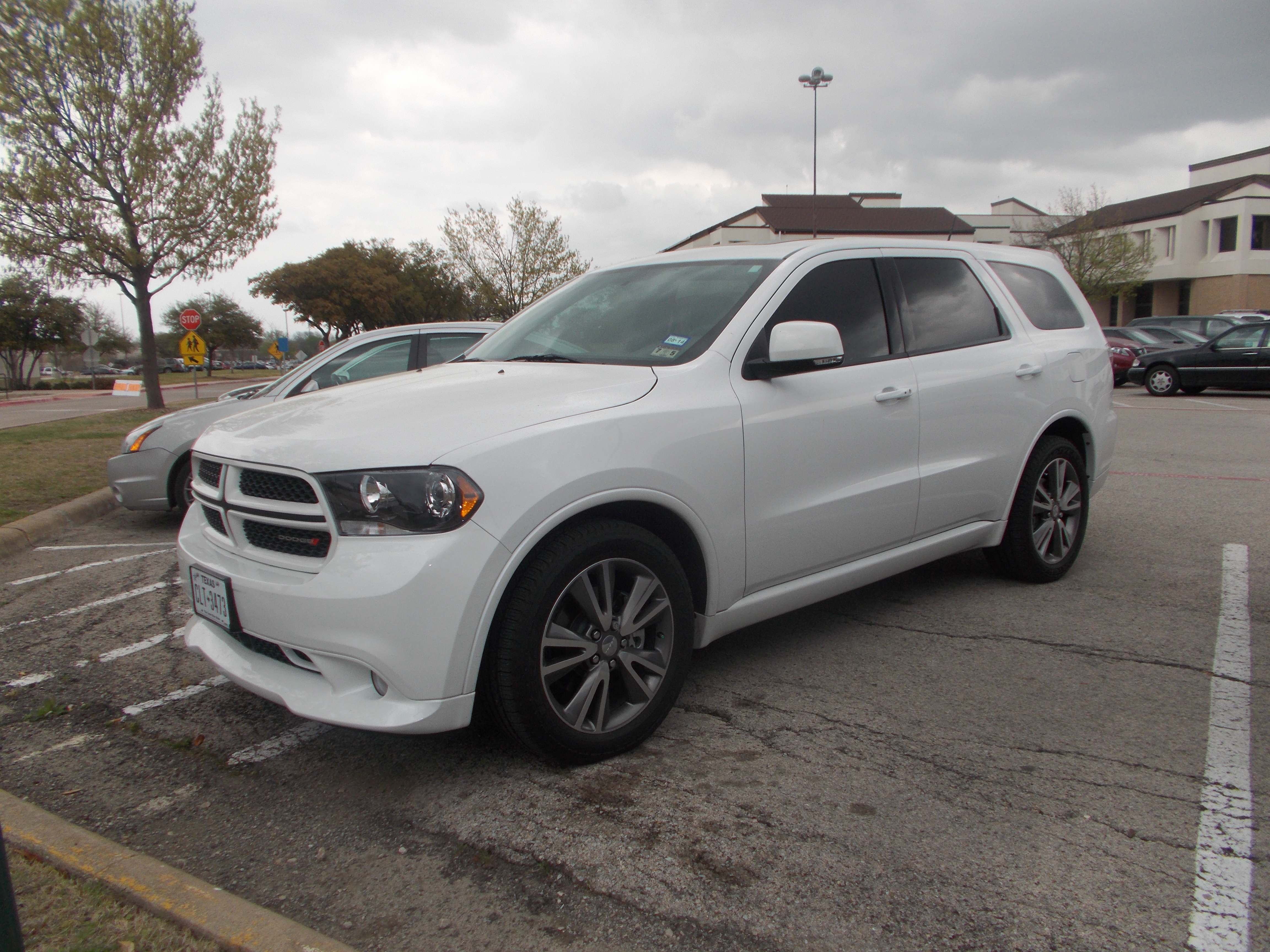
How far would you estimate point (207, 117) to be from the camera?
20.1 m

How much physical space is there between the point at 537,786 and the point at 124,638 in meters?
2.68

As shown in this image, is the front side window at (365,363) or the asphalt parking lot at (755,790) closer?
the asphalt parking lot at (755,790)

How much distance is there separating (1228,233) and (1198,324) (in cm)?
3145

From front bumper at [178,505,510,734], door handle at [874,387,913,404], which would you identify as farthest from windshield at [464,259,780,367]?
front bumper at [178,505,510,734]

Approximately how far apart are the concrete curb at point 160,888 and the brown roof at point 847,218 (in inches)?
2199

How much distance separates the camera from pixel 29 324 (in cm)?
5603

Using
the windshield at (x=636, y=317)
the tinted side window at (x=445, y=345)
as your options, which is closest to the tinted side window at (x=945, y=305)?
the windshield at (x=636, y=317)

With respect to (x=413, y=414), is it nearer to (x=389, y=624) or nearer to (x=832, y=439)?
(x=389, y=624)

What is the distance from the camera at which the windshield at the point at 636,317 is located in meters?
3.46

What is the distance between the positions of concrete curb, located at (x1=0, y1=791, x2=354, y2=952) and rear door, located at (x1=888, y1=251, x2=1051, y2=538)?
9.61 feet

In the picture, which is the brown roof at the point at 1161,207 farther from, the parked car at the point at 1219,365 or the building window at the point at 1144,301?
the parked car at the point at 1219,365

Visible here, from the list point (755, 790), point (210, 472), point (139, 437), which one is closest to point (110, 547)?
point (139, 437)

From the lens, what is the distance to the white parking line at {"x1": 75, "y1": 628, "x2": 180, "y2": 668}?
13.5ft

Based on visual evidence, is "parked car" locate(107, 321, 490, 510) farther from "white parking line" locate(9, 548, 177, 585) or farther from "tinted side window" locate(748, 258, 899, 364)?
"tinted side window" locate(748, 258, 899, 364)
